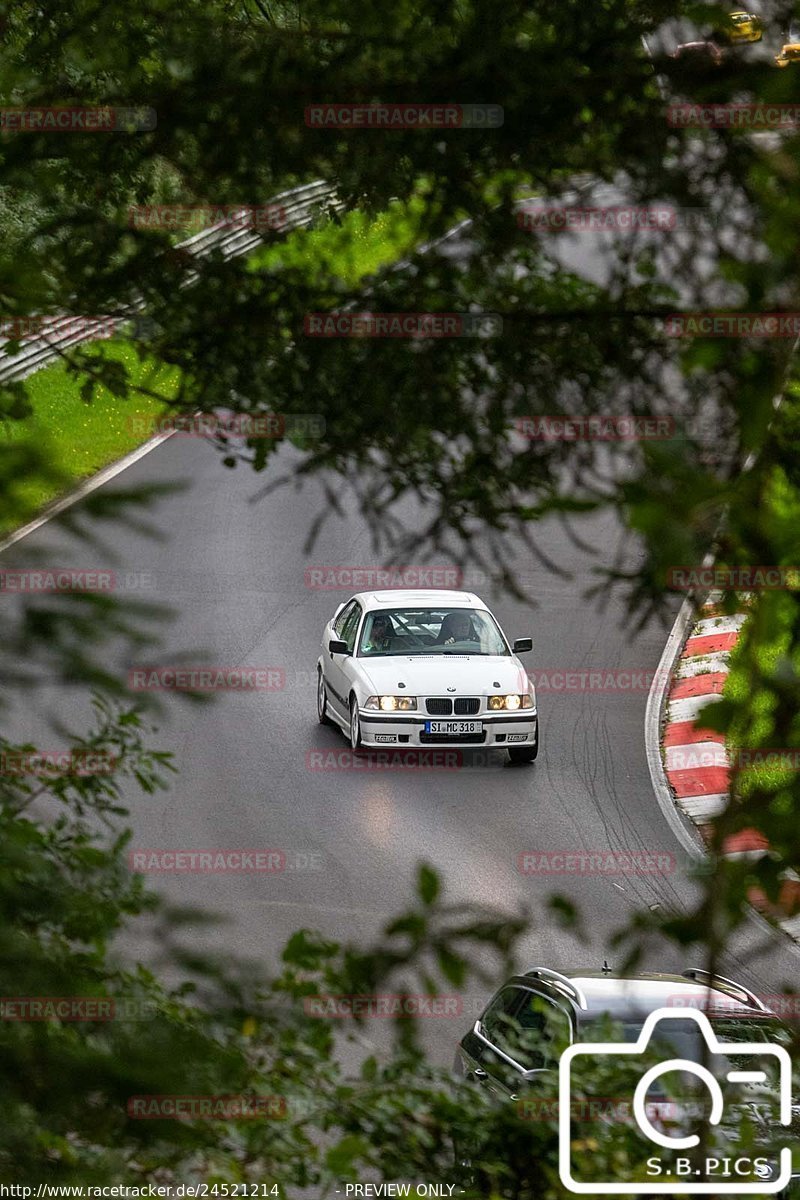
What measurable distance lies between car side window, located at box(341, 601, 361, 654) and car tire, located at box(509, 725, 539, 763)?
6.73ft

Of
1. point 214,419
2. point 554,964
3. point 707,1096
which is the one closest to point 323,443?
point 214,419

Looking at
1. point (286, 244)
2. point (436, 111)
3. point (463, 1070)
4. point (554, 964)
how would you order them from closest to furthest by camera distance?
point (436, 111) < point (286, 244) < point (463, 1070) < point (554, 964)

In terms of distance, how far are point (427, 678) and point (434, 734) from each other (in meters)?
0.59

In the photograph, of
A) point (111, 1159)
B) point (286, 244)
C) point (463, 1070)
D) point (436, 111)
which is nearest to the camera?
point (111, 1159)

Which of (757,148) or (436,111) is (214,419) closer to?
(436,111)

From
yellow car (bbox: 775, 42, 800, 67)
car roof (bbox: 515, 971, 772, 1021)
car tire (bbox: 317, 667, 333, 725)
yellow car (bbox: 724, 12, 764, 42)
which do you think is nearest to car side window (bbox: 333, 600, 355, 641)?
car tire (bbox: 317, 667, 333, 725)

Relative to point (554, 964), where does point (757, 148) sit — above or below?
above

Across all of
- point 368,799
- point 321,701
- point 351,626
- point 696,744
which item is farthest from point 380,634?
point 696,744

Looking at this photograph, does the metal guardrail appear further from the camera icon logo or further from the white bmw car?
the white bmw car

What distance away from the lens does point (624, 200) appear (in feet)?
13.7

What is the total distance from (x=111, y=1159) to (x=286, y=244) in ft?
8.77

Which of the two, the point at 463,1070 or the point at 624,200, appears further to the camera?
the point at 463,1070

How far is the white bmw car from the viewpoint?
47.5 feet

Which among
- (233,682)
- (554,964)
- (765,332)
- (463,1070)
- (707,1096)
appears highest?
(765,332)
